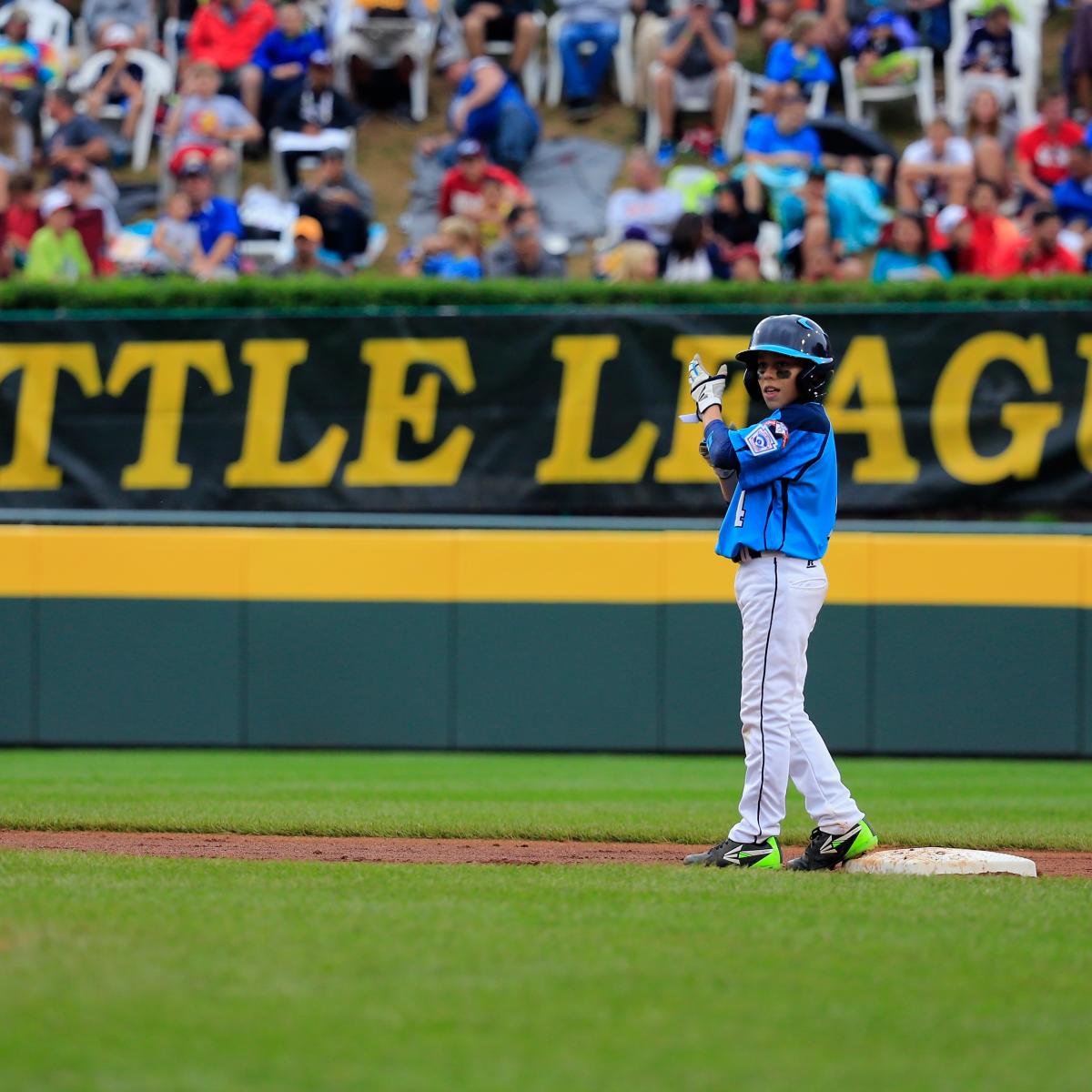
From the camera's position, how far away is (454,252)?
14.0m

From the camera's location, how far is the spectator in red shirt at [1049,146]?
15336 mm

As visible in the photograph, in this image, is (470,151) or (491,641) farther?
(470,151)

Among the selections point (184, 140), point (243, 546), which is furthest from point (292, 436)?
point (184, 140)

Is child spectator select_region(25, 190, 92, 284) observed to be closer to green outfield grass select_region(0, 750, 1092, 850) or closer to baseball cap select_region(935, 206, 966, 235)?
green outfield grass select_region(0, 750, 1092, 850)

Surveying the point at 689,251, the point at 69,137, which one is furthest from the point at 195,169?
the point at 689,251

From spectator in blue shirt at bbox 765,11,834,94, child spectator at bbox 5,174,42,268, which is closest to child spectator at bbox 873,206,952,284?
spectator in blue shirt at bbox 765,11,834,94

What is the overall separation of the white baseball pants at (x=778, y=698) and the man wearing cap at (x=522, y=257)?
25.9 feet

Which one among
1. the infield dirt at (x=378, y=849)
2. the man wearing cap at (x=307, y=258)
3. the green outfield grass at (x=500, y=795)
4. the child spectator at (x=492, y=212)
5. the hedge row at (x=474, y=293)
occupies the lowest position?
the green outfield grass at (x=500, y=795)

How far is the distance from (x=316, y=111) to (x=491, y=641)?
25.9ft

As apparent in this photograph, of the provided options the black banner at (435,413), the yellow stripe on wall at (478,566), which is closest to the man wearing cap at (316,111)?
the black banner at (435,413)

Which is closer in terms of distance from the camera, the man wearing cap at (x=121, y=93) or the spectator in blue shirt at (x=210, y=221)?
the spectator in blue shirt at (x=210, y=221)

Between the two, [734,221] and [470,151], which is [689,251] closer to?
[734,221]

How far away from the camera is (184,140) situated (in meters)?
17.0

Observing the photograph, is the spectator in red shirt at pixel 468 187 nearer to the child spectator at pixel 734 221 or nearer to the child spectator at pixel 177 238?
the child spectator at pixel 734 221
